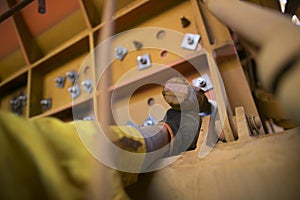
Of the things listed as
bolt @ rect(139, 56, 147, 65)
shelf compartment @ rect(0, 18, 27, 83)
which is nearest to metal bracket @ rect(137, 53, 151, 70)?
bolt @ rect(139, 56, 147, 65)

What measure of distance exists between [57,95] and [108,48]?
156cm

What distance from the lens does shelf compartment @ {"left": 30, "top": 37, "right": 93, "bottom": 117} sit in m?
1.69

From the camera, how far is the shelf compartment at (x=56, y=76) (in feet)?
5.53

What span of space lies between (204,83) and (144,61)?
38 centimetres

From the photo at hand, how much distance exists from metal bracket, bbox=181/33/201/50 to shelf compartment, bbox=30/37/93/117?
65cm

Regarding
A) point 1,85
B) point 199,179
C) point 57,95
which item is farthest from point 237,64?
point 1,85

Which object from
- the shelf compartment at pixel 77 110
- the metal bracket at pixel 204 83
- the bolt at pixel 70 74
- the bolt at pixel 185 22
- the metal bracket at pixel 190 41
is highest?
the bolt at pixel 70 74

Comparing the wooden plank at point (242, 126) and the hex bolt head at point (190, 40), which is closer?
the wooden plank at point (242, 126)

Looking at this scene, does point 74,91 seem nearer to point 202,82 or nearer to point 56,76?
point 56,76

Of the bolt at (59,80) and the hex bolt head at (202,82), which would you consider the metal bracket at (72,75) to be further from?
the hex bolt head at (202,82)

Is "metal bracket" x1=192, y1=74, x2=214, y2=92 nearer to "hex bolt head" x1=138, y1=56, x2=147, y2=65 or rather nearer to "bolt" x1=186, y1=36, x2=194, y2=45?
"bolt" x1=186, y1=36, x2=194, y2=45

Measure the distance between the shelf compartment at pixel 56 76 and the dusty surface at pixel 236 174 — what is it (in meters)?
1.19

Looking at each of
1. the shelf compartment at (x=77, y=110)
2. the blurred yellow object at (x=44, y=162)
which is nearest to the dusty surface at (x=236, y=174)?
the blurred yellow object at (x=44, y=162)

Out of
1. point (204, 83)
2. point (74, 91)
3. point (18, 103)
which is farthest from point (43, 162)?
point (18, 103)
